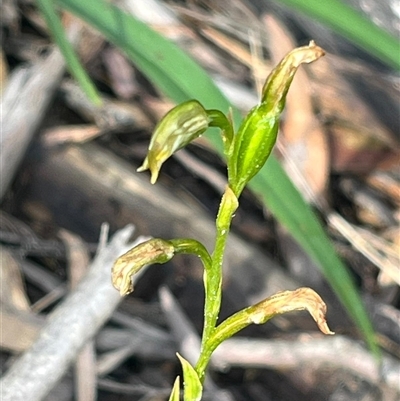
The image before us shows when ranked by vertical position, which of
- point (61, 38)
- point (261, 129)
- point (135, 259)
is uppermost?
point (261, 129)

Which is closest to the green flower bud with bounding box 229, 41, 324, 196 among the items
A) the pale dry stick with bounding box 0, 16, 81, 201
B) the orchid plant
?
the orchid plant

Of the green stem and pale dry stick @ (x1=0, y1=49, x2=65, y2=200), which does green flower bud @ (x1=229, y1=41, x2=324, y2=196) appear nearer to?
the green stem

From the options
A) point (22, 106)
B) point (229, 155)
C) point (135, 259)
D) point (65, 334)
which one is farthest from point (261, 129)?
point (22, 106)

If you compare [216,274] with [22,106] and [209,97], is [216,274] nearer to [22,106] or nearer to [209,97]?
[209,97]

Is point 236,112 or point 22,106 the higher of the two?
point 236,112

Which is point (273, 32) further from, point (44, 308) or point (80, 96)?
point (44, 308)

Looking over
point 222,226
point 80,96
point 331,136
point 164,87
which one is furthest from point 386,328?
point 222,226
